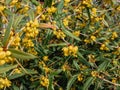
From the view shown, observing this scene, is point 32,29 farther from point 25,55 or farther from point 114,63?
point 114,63

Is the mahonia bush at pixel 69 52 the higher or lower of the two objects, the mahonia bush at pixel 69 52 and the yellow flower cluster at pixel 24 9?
the lower

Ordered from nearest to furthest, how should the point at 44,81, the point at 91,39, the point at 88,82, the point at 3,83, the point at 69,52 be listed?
the point at 3,83
the point at 69,52
the point at 44,81
the point at 88,82
the point at 91,39

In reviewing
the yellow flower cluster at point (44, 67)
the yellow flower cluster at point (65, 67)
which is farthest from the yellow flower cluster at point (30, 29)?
the yellow flower cluster at point (65, 67)

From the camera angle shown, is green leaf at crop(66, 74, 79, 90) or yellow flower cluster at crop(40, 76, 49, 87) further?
green leaf at crop(66, 74, 79, 90)

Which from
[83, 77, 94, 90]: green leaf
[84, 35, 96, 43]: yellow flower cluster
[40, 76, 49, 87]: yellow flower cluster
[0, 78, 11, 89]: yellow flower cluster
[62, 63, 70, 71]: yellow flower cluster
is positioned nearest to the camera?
[0, 78, 11, 89]: yellow flower cluster

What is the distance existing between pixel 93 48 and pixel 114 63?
10.9 inches

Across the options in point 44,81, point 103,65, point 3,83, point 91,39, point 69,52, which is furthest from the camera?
point 91,39

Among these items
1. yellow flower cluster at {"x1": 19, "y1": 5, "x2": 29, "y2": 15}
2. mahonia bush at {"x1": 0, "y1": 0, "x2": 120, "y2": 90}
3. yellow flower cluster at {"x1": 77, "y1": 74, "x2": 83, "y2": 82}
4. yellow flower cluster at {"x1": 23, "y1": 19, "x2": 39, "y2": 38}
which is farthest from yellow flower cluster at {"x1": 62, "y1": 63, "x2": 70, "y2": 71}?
yellow flower cluster at {"x1": 23, "y1": 19, "x2": 39, "y2": 38}

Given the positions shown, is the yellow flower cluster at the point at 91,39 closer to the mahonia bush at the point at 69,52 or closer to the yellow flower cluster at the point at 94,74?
the mahonia bush at the point at 69,52

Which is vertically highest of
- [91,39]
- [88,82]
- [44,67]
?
[91,39]

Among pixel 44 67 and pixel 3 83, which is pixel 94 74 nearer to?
pixel 44 67

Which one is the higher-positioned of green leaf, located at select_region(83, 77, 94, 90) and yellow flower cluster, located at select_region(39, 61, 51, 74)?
yellow flower cluster, located at select_region(39, 61, 51, 74)

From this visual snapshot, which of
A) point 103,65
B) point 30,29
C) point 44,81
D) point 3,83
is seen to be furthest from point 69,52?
point 3,83

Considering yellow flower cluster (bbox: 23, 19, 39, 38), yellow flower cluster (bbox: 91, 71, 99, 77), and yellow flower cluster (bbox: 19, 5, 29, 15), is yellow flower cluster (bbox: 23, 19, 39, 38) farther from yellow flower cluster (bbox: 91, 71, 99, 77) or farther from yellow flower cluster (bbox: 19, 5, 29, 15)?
yellow flower cluster (bbox: 91, 71, 99, 77)
